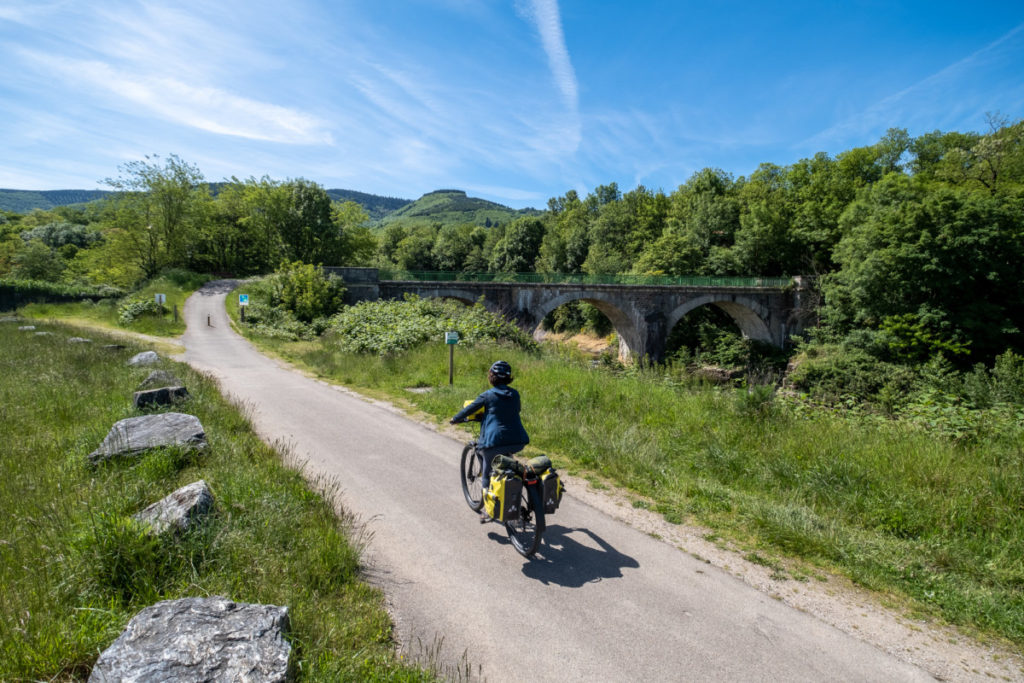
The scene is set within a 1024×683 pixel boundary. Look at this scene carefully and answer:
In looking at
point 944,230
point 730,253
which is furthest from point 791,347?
point 944,230

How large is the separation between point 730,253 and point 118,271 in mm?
52463

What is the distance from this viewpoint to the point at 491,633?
134 inches

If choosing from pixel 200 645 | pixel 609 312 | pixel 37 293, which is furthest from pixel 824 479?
pixel 37 293

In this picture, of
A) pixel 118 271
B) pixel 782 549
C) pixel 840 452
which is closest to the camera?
pixel 782 549

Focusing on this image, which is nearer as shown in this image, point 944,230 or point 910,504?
point 910,504

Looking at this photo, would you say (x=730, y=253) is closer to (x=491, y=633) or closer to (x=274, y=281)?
(x=274, y=281)

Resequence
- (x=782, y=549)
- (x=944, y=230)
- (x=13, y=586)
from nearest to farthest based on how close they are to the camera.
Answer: (x=13, y=586), (x=782, y=549), (x=944, y=230)

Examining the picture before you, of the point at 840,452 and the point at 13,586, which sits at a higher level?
the point at 840,452

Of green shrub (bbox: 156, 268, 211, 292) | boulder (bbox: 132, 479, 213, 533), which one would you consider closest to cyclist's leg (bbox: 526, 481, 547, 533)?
boulder (bbox: 132, 479, 213, 533)

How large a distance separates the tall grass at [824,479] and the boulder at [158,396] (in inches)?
175

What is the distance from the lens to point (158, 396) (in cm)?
736

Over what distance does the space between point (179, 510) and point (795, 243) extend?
49321mm

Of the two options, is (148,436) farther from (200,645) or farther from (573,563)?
Result: (573,563)

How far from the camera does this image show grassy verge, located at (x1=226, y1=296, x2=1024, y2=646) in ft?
13.6
